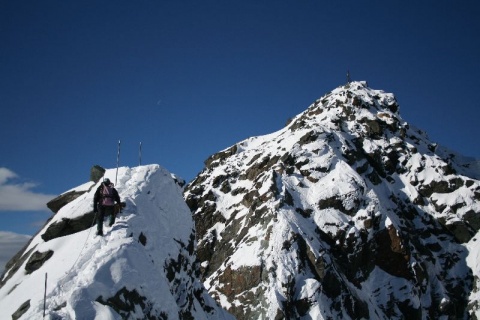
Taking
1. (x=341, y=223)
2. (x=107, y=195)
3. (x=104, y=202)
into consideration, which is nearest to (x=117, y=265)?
(x=104, y=202)

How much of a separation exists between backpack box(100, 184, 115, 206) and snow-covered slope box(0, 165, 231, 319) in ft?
3.66

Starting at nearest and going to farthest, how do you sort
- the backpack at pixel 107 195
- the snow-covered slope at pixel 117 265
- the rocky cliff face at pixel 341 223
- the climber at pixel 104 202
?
the snow-covered slope at pixel 117 265, the climber at pixel 104 202, the backpack at pixel 107 195, the rocky cliff face at pixel 341 223

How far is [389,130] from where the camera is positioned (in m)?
78.4

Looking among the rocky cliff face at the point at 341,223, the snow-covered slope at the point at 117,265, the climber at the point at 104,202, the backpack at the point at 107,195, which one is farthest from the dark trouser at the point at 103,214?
the rocky cliff face at the point at 341,223

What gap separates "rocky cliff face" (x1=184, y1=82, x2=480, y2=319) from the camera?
4969 cm

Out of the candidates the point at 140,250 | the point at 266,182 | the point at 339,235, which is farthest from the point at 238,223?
the point at 140,250

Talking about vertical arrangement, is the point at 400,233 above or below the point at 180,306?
above

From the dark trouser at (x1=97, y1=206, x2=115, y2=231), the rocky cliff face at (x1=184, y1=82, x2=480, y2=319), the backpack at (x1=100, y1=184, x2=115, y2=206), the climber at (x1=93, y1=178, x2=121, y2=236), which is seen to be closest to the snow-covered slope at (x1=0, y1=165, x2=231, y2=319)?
the dark trouser at (x1=97, y1=206, x2=115, y2=231)

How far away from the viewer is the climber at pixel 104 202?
16.4 metres

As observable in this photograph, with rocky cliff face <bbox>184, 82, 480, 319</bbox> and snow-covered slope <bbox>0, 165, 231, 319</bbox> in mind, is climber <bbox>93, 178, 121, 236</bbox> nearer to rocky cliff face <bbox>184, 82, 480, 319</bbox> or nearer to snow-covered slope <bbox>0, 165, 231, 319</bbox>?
snow-covered slope <bbox>0, 165, 231, 319</bbox>

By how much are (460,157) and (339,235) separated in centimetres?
4869

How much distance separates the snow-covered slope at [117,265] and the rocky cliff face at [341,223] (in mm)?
26514

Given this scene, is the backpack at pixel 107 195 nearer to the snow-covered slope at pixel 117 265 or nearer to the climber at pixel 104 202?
the climber at pixel 104 202

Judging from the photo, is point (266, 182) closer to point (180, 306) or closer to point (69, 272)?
point (180, 306)
